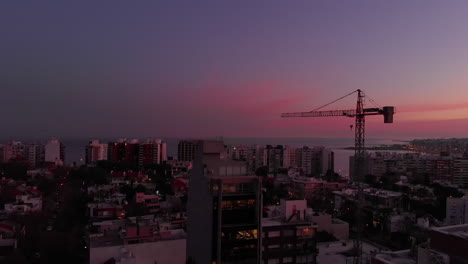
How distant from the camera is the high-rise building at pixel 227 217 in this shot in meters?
7.16

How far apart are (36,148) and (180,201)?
29.0 m

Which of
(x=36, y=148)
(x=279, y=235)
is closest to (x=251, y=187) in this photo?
(x=279, y=235)

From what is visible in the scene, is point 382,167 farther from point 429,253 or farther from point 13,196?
point 429,253

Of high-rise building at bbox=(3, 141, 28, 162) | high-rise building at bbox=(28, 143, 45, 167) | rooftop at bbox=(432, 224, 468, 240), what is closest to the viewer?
rooftop at bbox=(432, 224, 468, 240)

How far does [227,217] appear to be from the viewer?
7242 millimetres

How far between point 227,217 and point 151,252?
1534 mm

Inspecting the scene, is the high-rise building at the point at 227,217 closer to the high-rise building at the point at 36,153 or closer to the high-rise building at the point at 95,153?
the high-rise building at the point at 95,153

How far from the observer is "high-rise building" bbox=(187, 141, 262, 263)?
7156 mm

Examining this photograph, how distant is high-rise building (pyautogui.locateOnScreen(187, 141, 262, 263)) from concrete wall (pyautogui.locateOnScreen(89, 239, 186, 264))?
0.58 m

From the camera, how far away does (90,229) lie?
372 inches

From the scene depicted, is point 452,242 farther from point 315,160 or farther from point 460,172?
point 315,160

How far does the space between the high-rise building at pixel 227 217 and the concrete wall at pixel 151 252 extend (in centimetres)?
58

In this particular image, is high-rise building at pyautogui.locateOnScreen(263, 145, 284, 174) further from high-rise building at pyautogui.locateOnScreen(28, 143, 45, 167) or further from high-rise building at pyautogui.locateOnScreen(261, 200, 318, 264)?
high-rise building at pyautogui.locateOnScreen(261, 200, 318, 264)

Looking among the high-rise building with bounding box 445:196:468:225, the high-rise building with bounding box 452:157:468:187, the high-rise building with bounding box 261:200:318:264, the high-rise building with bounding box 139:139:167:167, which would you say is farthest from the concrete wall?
the high-rise building with bounding box 139:139:167:167
